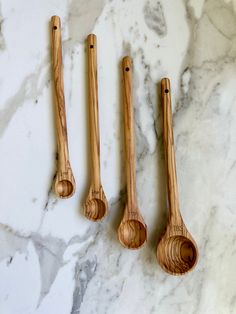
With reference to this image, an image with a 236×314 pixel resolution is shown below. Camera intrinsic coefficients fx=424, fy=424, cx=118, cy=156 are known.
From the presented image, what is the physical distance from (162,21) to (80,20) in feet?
0.52

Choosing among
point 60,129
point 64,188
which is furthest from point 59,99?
point 64,188

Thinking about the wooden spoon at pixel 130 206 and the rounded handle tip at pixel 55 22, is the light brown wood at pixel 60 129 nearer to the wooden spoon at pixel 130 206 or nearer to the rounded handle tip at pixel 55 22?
the rounded handle tip at pixel 55 22

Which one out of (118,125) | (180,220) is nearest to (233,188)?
(180,220)

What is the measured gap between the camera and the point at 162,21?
81 cm

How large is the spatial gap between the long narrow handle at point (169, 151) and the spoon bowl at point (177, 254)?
0.04m

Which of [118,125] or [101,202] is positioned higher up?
[118,125]

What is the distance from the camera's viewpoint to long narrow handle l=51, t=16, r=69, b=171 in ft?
2.44

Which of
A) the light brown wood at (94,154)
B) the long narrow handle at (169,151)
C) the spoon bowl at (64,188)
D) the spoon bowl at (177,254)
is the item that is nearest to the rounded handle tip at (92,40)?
the light brown wood at (94,154)

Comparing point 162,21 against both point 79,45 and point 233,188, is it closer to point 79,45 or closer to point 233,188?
point 79,45

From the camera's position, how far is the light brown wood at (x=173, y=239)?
0.75m

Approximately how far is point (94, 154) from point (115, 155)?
0.05 m

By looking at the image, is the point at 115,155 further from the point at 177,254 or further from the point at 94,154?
the point at 177,254

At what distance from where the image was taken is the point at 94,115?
75cm

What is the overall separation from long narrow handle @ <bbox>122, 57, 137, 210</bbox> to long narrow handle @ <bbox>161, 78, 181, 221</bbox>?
0.20 ft
